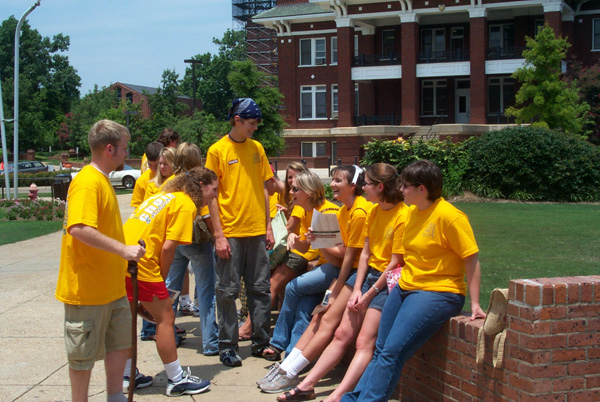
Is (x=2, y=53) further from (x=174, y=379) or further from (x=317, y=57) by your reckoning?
(x=174, y=379)

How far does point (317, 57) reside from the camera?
47875 millimetres

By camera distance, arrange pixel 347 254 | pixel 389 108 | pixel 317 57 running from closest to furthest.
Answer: pixel 347 254 < pixel 389 108 < pixel 317 57

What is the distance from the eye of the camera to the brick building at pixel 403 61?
3981 cm

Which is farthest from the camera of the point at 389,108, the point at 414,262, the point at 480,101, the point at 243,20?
the point at 243,20

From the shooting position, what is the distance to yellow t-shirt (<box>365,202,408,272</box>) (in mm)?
4863

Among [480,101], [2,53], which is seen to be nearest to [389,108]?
[480,101]

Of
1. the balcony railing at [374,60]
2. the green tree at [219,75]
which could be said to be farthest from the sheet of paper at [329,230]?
the green tree at [219,75]

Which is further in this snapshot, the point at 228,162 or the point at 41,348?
the point at 41,348

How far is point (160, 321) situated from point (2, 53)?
88647mm

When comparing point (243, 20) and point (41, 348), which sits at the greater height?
point (243, 20)

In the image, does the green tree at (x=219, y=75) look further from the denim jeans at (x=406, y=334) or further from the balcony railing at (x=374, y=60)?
the denim jeans at (x=406, y=334)

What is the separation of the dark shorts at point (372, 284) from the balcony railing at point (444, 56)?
38.2 m

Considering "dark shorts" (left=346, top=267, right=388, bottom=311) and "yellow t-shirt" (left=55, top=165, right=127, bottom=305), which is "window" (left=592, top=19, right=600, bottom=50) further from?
"yellow t-shirt" (left=55, top=165, right=127, bottom=305)

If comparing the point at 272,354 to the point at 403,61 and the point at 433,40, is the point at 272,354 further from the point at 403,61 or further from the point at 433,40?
the point at 433,40
